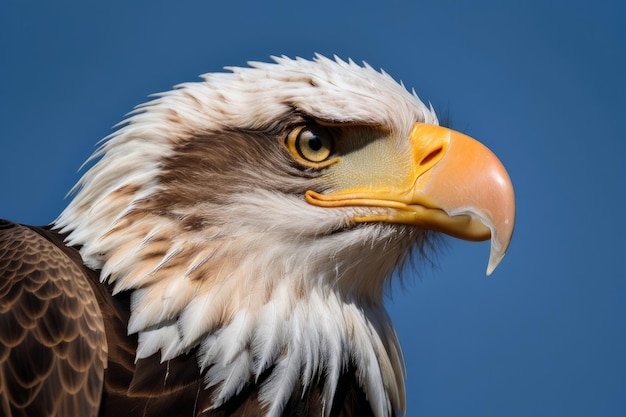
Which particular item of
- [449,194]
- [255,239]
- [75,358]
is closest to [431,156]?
[449,194]

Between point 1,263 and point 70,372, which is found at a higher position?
point 1,263

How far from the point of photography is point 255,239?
3.60 meters

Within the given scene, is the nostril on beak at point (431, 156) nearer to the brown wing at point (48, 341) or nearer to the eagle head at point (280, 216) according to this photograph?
the eagle head at point (280, 216)

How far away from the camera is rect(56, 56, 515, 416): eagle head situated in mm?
3461

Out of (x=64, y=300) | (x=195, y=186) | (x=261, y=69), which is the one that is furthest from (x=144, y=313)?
(x=261, y=69)

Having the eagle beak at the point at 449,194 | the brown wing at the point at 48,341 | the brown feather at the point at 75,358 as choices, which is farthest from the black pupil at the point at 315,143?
the brown wing at the point at 48,341

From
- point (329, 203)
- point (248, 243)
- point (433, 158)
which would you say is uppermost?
point (433, 158)

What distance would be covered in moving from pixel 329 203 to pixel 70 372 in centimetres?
117

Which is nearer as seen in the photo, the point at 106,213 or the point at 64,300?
the point at 64,300

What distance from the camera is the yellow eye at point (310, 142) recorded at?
3686mm

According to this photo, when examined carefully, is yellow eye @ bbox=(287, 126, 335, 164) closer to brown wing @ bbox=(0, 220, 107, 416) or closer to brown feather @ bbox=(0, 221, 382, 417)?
brown feather @ bbox=(0, 221, 382, 417)

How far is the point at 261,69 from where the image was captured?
395 cm

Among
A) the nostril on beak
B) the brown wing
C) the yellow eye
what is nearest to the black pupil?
the yellow eye

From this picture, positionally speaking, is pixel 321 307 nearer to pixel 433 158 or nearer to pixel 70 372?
pixel 433 158
